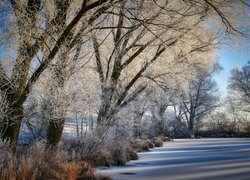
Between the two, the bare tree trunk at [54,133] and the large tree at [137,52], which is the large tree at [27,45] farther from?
the large tree at [137,52]

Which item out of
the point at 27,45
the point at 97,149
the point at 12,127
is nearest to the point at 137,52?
the point at 97,149

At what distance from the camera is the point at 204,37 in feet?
52.3

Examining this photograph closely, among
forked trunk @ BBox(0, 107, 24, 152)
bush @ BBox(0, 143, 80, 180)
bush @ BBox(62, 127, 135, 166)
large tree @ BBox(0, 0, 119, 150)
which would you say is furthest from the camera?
bush @ BBox(62, 127, 135, 166)

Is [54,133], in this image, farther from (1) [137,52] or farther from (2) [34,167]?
(1) [137,52]

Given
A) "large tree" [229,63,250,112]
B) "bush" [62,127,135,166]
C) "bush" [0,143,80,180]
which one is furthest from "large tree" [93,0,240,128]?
"large tree" [229,63,250,112]

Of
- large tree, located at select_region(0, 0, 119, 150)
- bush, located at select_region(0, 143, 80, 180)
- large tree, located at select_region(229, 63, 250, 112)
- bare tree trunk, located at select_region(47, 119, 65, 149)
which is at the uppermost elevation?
large tree, located at select_region(229, 63, 250, 112)

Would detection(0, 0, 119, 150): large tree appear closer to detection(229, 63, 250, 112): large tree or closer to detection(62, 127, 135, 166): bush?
detection(62, 127, 135, 166): bush

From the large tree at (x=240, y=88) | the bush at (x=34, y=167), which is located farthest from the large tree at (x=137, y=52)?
the large tree at (x=240, y=88)

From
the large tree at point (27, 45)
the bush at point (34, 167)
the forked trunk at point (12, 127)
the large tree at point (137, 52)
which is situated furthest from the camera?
the large tree at point (137, 52)

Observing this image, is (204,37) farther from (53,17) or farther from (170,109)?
(170,109)

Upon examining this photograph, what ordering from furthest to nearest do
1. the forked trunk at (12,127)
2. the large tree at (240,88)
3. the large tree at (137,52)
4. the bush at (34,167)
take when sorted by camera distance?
1. the large tree at (240,88)
2. the large tree at (137,52)
3. the forked trunk at (12,127)
4. the bush at (34,167)

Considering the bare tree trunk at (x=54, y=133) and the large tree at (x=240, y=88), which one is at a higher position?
the large tree at (x=240, y=88)

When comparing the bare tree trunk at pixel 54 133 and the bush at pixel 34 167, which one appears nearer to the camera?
the bush at pixel 34 167

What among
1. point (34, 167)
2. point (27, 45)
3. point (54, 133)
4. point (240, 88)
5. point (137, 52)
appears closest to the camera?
point (34, 167)
